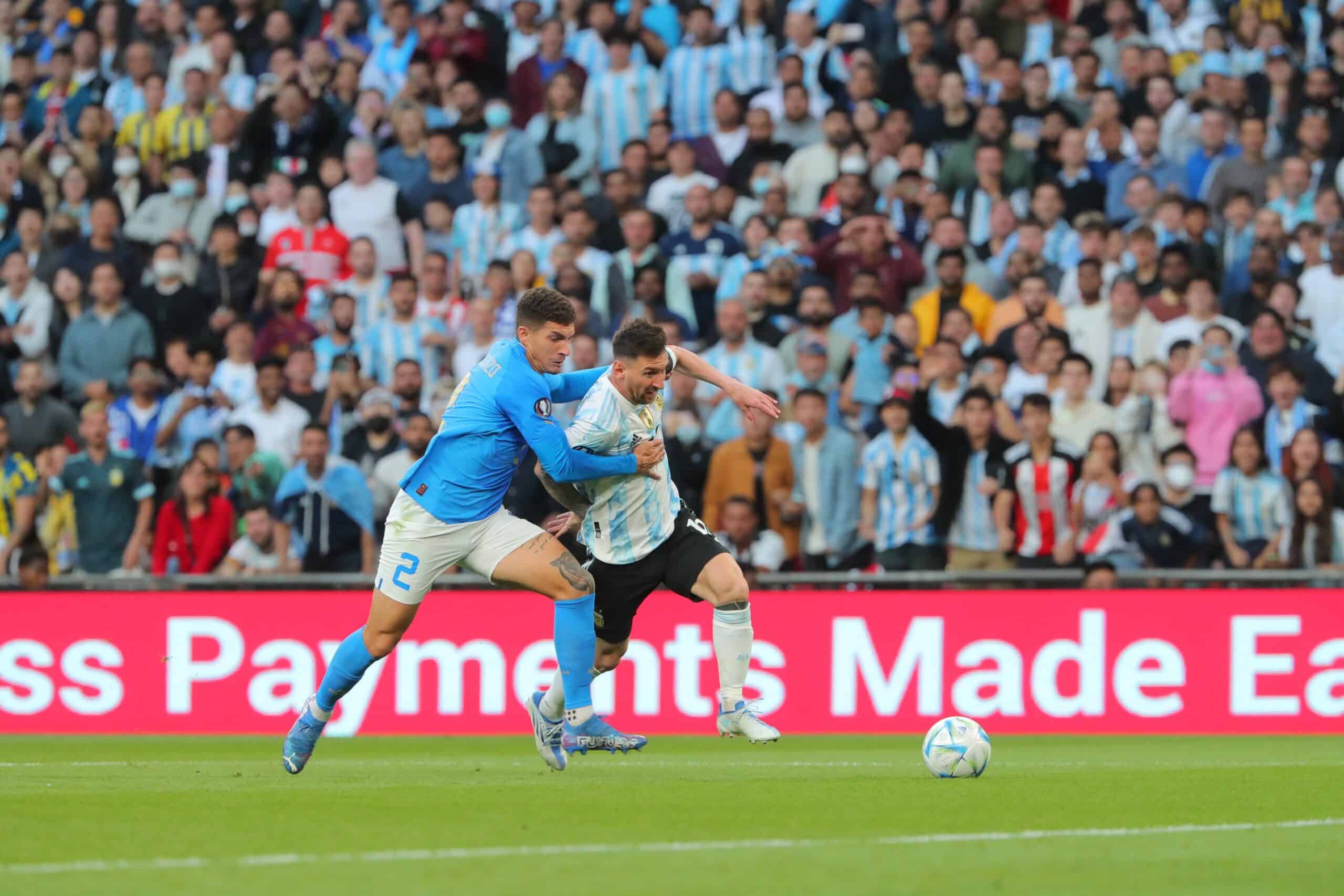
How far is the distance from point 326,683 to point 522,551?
1152 mm

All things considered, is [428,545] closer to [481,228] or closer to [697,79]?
[481,228]

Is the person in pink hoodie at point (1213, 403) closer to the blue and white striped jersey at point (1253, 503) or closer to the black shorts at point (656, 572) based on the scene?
the blue and white striped jersey at point (1253, 503)

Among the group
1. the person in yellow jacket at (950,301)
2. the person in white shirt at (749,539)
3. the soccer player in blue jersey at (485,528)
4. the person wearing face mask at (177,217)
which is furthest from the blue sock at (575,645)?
the person wearing face mask at (177,217)

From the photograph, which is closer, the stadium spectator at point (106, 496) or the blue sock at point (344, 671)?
the blue sock at point (344, 671)

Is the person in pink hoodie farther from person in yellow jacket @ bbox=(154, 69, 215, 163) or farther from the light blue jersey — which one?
person in yellow jacket @ bbox=(154, 69, 215, 163)

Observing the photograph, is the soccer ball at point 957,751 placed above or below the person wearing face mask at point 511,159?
below

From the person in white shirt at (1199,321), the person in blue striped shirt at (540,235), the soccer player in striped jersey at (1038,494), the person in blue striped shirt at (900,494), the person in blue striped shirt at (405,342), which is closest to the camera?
the soccer player in striped jersey at (1038,494)

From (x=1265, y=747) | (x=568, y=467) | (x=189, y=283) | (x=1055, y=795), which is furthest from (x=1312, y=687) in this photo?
(x=189, y=283)

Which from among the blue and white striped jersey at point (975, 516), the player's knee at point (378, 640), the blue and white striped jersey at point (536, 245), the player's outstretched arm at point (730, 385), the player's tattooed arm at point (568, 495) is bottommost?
the player's knee at point (378, 640)

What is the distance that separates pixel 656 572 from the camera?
10.1 m

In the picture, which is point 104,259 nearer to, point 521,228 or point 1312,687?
point 521,228

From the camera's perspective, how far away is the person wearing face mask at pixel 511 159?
736 inches

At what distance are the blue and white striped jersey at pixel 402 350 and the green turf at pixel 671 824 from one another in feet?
19.6

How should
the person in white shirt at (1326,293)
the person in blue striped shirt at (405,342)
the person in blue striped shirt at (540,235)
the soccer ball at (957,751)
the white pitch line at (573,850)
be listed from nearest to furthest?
the white pitch line at (573,850)
the soccer ball at (957,751)
the person in white shirt at (1326,293)
the person in blue striped shirt at (405,342)
the person in blue striped shirt at (540,235)
